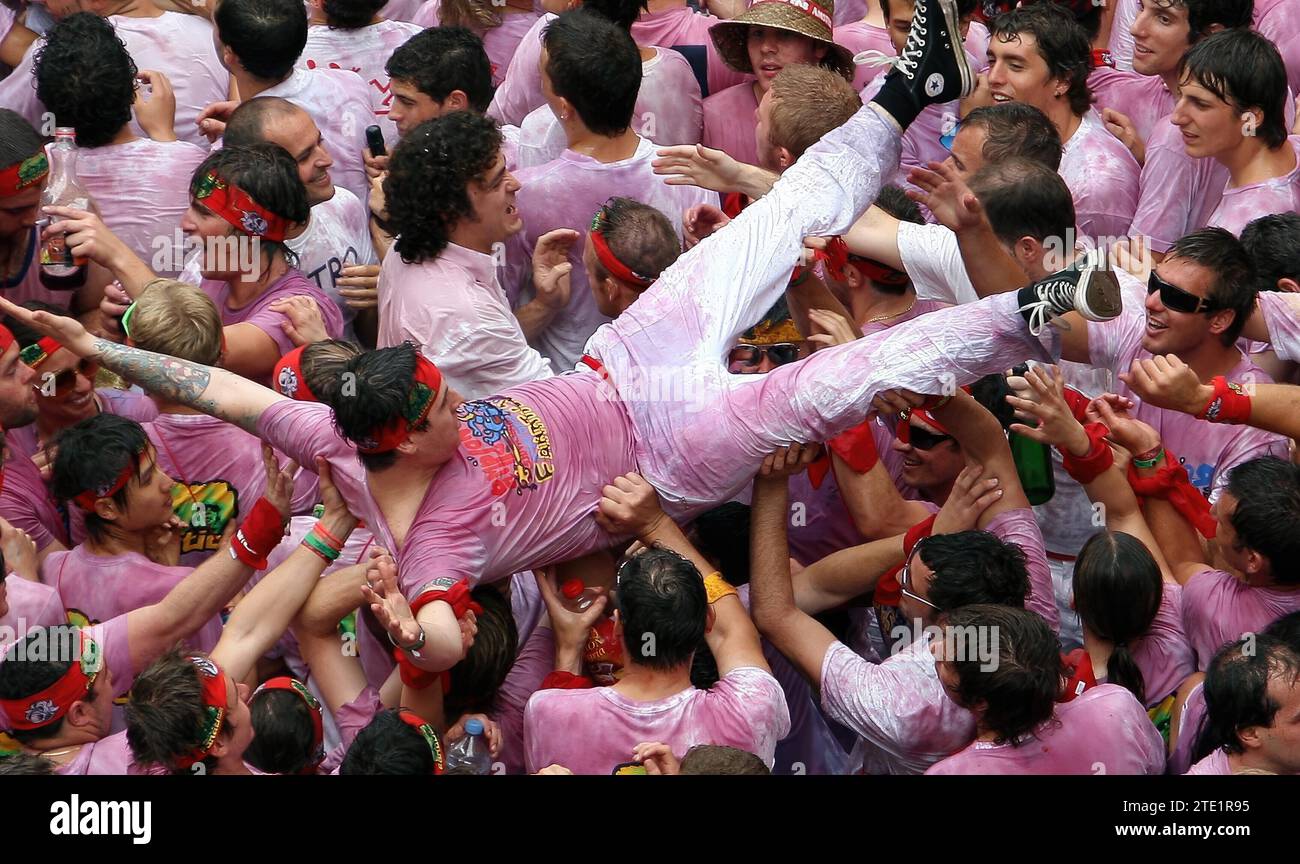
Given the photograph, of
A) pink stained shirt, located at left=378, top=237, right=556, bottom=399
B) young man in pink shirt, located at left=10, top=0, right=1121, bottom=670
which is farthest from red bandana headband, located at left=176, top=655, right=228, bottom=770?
pink stained shirt, located at left=378, top=237, right=556, bottom=399

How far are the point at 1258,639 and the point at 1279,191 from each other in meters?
1.97

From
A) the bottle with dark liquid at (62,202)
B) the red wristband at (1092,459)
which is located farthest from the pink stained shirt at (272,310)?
the red wristband at (1092,459)

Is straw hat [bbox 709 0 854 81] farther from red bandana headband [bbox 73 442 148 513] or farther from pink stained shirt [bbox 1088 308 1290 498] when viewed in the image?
red bandana headband [bbox 73 442 148 513]

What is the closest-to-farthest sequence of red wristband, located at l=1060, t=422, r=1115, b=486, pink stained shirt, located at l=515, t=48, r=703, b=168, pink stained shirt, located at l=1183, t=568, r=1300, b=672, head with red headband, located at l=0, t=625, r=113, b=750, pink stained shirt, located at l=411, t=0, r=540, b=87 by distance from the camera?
head with red headband, located at l=0, t=625, r=113, b=750 < pink stained shirt, located at l=1183, t=568, r=1300, b=672 < red wristband, located at l=1060, t=422, r=1115, b=486 < pink stained shirt, located at l=515, t=48, r=703, b=168 < pink stained shirt, located at l=411, t=0, r=540, b=87

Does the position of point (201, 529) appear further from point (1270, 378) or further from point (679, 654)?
point (1270, 378)

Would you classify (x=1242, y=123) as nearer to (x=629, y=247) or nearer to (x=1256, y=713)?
(x=629, y=247)

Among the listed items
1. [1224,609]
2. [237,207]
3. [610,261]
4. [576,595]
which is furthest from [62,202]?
[1224,609]

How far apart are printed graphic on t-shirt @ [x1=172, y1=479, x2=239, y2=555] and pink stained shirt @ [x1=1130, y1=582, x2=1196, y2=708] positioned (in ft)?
7.97

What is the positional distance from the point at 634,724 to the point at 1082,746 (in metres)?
1.00

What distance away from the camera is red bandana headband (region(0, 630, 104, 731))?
13.1ft

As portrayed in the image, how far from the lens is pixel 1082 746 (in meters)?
3.96
